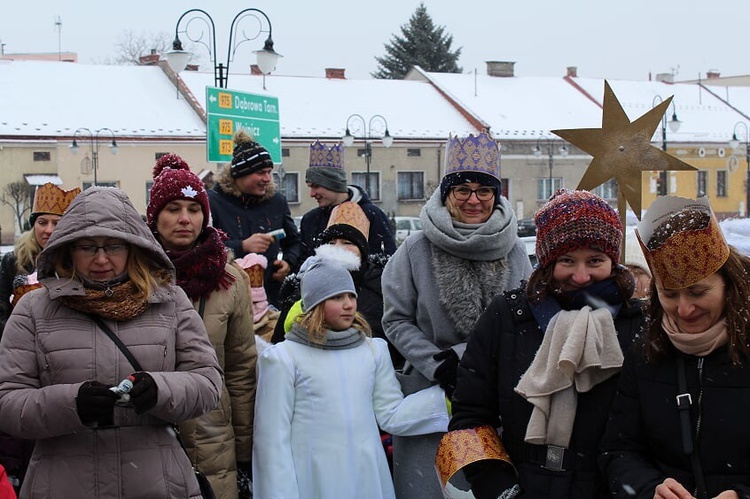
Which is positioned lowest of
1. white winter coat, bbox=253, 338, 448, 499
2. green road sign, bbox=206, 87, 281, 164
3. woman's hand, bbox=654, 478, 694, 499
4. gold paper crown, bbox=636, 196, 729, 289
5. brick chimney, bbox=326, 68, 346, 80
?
white winter coat, bbox=253, 338, 448, 499

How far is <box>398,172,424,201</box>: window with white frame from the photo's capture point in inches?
1666

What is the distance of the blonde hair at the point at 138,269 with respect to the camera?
365cm

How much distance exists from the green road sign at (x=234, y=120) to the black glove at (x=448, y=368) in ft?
26.3

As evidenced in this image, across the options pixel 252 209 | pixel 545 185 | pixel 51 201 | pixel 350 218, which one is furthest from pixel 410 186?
pixel 51 201

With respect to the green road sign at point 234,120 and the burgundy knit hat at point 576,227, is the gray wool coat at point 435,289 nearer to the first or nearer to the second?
the burgundy knit hat at point 576,227

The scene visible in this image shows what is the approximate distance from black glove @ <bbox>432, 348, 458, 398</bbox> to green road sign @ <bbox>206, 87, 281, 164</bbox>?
8.01m

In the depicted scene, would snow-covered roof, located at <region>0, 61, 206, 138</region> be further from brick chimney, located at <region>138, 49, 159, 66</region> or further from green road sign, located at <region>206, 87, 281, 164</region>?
green road sign, located at <region>206, 87, 281, 164</region>

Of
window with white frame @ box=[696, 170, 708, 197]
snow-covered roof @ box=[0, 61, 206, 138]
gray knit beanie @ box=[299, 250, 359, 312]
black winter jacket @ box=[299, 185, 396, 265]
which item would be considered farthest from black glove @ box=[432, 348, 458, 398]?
window with white frame @ box=[696, 170, 708, 197]

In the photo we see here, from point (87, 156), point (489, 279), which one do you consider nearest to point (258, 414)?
point (489, 279)

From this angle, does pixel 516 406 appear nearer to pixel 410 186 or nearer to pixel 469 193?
pixel 469 193

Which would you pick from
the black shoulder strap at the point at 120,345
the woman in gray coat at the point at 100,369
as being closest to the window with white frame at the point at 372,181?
the woman in gray coat at the point at 100,369

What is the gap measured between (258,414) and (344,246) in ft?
4.35

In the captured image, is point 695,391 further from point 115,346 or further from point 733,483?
point 115,346

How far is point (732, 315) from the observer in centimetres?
284
